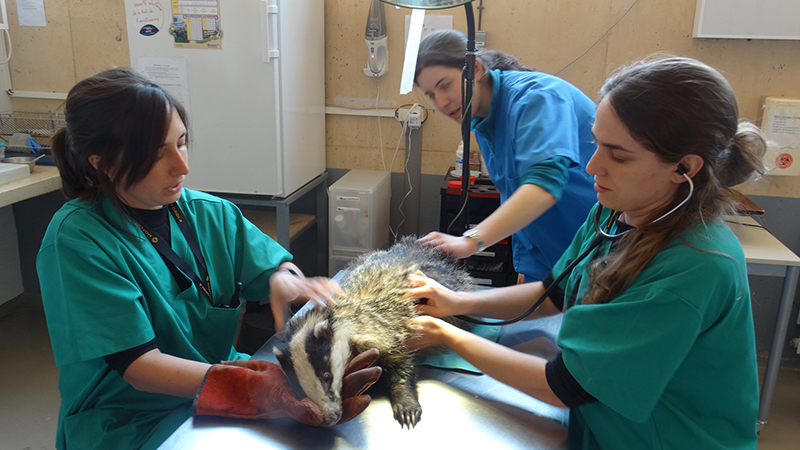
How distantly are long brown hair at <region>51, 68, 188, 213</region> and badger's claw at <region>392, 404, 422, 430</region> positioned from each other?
897 mm

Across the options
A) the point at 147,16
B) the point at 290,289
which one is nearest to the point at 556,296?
the point at 290,289

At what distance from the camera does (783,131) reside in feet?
9.93

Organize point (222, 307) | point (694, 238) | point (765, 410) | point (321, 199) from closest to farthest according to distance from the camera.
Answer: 1. point (694, 238)
2. point (222, 307)
3. point (765, 410)
4. point (321, 199)

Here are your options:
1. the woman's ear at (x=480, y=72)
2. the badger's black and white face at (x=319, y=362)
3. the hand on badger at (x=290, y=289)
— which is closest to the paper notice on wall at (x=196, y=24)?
the woman's ear at (x=480, y=72)

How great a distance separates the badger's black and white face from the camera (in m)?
1.07

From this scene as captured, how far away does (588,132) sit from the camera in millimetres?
1867

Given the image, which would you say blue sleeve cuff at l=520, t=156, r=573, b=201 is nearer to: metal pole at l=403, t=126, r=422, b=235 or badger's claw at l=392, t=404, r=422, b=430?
badger's claw at l=392, t=404, r=422, b=430

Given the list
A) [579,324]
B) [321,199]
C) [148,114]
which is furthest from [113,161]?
[321,199]

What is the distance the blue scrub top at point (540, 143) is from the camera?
1.68 m

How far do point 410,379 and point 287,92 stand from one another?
217 centimetres

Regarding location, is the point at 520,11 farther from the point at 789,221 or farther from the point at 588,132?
the point at 789,221

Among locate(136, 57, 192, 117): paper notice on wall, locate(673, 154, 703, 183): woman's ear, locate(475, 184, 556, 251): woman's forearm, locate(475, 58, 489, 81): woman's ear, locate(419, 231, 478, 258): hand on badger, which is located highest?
locate(475, 58, 489, 81): woman's ear

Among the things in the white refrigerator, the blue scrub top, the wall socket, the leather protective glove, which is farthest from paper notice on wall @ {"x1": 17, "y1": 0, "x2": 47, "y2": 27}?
the leather protective glove

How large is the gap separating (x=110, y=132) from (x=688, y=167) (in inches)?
52.9
